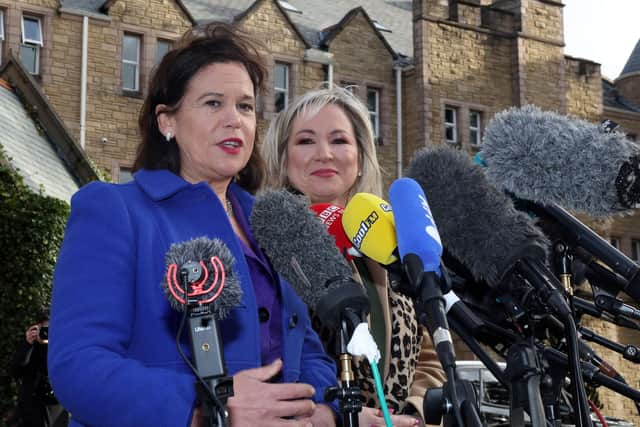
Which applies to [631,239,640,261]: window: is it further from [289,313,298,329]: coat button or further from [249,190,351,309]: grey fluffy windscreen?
[249,190,351,309]: grey fluffy windscreen

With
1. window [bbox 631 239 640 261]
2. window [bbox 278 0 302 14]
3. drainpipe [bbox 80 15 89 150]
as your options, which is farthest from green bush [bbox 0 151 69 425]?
window [bbox 631 239 640 261]

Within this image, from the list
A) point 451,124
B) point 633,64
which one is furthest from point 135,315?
point 633,64

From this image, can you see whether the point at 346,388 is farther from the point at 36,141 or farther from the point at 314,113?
the point at 36,141

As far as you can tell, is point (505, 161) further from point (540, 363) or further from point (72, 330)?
point (72, 330)

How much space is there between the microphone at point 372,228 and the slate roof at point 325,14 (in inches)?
888

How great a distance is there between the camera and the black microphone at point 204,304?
2.10 m

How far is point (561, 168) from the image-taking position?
2842mm

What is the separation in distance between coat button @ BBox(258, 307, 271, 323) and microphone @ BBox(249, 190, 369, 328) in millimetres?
175

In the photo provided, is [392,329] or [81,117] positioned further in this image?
[81,117]

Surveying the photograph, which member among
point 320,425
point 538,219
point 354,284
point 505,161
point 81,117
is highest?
point 81,117

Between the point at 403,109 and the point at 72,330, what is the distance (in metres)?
25.8

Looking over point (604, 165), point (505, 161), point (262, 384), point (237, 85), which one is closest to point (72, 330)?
point (262, 384)

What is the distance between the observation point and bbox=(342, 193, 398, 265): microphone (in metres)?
2.44

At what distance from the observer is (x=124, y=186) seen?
112 inches
